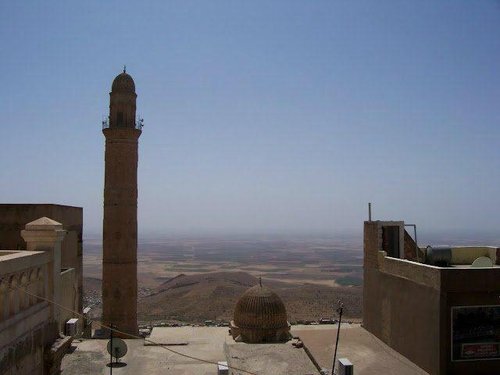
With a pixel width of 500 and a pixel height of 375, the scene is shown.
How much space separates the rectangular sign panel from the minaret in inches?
Answer: 641

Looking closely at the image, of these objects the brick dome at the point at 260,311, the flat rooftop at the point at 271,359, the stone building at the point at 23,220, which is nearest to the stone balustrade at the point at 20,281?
the flat rooftop at the point at 271,359

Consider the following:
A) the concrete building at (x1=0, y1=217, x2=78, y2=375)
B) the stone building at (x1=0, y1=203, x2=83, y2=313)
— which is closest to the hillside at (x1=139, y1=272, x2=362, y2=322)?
the stone building at (x1=0, y1=203, x2=83, y2=313)

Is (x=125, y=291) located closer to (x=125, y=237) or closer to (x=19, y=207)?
(x=125, y=237)

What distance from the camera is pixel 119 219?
25.7 metres

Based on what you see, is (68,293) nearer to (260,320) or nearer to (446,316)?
(260,320)

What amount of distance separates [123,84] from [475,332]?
63.8ft

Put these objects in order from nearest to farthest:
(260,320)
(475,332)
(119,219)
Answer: (475,332), (260,320), (119,219)

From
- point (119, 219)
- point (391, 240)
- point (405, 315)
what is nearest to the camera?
point (405, 315)

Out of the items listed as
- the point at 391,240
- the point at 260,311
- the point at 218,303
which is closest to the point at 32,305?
the point at 391,240

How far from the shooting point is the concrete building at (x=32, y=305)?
A: 21.4 feet

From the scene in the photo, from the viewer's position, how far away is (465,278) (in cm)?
1378

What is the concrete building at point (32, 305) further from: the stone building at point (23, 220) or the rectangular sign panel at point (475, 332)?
the stone building at point (23, 220)

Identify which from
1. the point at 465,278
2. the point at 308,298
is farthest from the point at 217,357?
the point at 308,298

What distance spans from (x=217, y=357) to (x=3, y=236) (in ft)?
31.6
